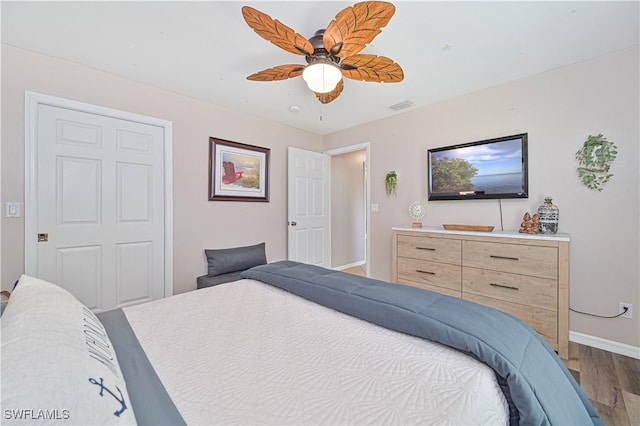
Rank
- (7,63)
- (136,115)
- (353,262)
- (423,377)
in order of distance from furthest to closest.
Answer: (353,262)
(136,115)
(7,63)
(423,377)

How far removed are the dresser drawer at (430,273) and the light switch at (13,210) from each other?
3.48 meters

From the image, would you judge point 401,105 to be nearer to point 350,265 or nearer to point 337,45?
point 337,45

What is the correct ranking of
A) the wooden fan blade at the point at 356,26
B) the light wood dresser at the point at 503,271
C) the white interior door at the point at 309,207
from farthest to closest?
the white interior door at the point at 309,207 < the light wood dresser at the point at 503,271 < the wooden fan blade at the point at 356,26

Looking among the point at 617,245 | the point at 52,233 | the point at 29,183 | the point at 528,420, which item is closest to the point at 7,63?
the point at 29,183

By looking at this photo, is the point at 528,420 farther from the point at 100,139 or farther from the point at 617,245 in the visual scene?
the point at 100,139

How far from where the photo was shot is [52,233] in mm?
2252

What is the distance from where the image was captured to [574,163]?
232cm

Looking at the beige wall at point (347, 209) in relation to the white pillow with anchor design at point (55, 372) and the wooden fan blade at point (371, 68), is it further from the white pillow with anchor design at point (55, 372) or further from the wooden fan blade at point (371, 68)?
the white pillow with anchor design at point (55, 372)

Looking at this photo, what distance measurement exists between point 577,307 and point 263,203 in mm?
3480

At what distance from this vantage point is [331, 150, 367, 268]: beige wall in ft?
15.7

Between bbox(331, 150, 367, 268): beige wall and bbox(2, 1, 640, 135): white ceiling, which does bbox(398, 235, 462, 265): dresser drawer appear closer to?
bbox(2, 1, 640, 135): white ceiling

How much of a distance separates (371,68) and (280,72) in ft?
2.15

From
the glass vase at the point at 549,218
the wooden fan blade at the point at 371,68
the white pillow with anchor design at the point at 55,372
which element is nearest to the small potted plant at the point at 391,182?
the glass vase at the point at 549,218

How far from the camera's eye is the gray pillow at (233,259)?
9.80ft
